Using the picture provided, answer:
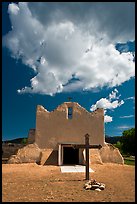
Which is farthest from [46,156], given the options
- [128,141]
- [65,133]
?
[128,141]

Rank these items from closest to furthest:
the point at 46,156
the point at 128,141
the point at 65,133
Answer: the point at 46,156
the point at 65,133
the point at 128,141

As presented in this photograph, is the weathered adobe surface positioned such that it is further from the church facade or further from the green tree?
the green tree

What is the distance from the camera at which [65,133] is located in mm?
21000

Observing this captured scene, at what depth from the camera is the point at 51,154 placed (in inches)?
790

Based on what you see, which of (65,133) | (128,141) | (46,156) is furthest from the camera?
(128,141)

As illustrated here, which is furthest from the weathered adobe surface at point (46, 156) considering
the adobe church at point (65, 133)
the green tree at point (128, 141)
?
the green tree at point (128, 141)

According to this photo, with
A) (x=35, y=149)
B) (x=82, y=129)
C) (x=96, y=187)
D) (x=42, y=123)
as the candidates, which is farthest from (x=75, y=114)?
(x=96, y=187)

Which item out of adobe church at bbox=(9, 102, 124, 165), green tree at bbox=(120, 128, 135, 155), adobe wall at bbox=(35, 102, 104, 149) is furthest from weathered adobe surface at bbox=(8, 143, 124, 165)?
green tree at bbox=(120, 128, 135, 155)

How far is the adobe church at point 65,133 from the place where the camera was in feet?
65.7

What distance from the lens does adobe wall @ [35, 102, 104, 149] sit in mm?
20706

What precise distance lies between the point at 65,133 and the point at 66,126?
67 centimetres

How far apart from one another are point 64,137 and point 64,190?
41.1 ft

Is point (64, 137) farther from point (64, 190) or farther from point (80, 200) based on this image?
point (80, 200)

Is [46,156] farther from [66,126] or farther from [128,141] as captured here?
[128,141]
